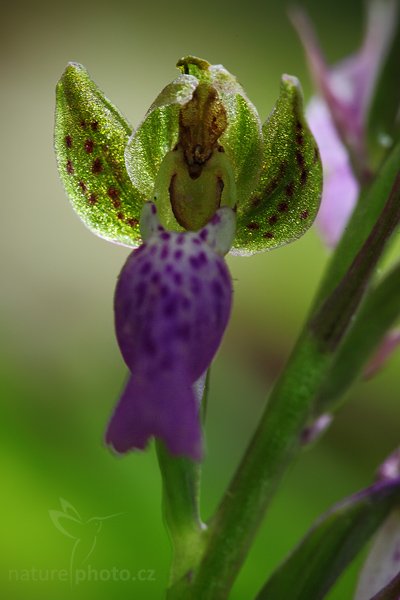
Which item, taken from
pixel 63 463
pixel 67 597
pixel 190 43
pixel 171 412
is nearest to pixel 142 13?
pixel 190 43

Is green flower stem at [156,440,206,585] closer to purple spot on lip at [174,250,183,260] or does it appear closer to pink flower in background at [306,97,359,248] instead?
purple spot on lip at [174,250,183,260]

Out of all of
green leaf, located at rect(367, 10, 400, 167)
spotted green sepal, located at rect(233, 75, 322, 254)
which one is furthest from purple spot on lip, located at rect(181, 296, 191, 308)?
green leaf, located at rect(367, 10, 400, 167)

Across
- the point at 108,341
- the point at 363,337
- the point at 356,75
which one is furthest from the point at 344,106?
the point at 108,341

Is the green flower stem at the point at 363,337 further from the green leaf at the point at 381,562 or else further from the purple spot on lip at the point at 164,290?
the purple spot on lip at the point at 164,290

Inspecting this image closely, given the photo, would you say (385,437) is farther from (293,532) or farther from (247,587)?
(247,587)

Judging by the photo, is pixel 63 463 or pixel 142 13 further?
pixel 142 13

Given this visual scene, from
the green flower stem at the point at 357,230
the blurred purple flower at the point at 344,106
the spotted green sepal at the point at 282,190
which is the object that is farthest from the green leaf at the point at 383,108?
the spotted green sepal at the point at 282,190

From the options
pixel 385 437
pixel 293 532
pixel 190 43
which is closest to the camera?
pixel 293 532
